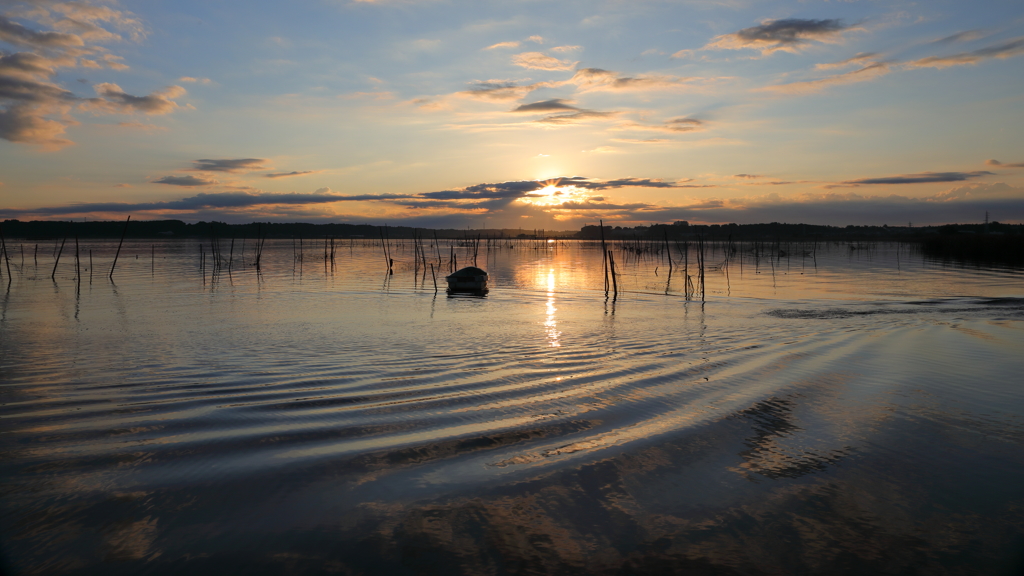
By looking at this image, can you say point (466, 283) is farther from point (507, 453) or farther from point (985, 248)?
point (985, 248)

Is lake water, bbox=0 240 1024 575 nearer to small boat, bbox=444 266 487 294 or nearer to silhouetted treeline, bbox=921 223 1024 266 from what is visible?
small boat, bbox=444 266 487 294

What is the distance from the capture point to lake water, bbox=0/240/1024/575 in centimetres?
430

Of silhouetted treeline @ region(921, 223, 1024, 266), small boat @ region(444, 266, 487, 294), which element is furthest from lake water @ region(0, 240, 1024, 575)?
silhouetted treeline @ region(921, 223, 1024, 266)

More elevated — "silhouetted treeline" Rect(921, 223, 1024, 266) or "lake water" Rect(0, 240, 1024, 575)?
"silhouetted treeline" Rect(921, 223, 1024, 266)

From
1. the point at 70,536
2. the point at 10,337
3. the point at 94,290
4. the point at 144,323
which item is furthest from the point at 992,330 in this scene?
the point at 94,290

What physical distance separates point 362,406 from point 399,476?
2.47 metres

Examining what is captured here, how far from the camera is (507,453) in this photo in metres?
6.17

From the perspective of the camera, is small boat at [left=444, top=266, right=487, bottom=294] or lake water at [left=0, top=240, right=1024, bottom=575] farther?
small boat at [left=444, top=266, right=487, bottom=294]

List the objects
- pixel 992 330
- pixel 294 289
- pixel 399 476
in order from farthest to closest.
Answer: pixel 294 289
pixel 992 330
pixel 399 476

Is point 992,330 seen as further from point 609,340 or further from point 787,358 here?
point 609,340

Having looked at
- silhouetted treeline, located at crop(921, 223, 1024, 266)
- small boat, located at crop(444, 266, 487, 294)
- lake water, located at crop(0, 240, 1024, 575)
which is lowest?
lake water, located at crop(0, 240, 1024, 575)

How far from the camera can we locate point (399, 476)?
555 cm

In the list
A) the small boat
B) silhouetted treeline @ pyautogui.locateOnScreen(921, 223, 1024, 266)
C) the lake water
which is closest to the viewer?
the lake water

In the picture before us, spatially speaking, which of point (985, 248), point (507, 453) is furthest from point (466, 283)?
point (985, 248)
